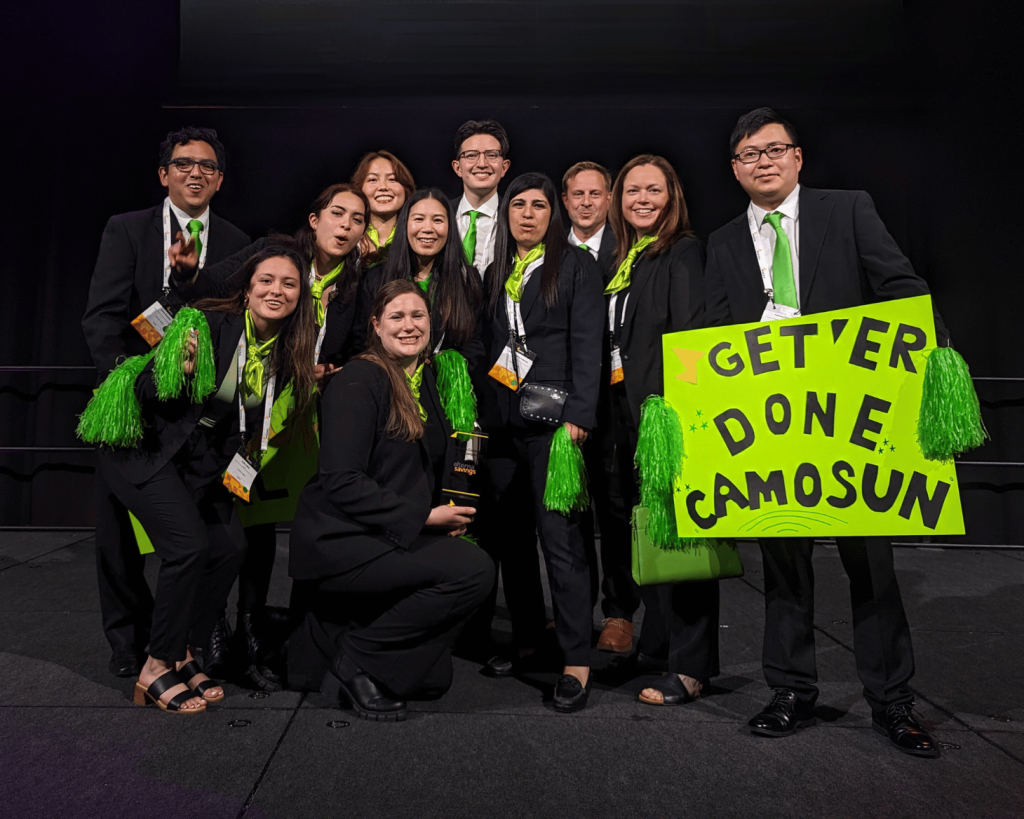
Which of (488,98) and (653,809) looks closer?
(653,809)

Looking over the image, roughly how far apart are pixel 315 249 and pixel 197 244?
407 millimetres

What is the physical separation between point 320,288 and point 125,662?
1.45 meters

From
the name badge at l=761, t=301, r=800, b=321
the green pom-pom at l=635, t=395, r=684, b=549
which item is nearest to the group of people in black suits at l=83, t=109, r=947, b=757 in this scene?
the name badge at l=761, t=301, r=800, b=321

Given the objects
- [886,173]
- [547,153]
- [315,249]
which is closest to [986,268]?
[886,173]

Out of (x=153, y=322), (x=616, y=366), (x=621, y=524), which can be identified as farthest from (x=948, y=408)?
(x=153, y=322)

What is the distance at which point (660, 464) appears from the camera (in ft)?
7.47

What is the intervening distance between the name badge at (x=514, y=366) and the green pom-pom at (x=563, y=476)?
0.24m

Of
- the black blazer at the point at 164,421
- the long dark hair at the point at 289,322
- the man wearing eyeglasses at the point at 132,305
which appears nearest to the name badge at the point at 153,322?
the man wearing eyeglasses at the point at 132,305

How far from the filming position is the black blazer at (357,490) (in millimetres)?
2320

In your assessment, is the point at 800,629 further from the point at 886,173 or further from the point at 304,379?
the point at 886,173

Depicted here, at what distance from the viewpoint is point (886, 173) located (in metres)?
5.04

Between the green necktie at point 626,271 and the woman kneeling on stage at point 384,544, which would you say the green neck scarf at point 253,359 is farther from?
the green necktie at point 626,271

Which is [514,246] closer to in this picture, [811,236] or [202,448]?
[811,236]

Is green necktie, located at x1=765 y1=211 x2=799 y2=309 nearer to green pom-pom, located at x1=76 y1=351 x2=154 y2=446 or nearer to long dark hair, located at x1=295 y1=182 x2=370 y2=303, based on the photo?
long dark hair, located at x1=295 y1=182 x2=370 y2=303
